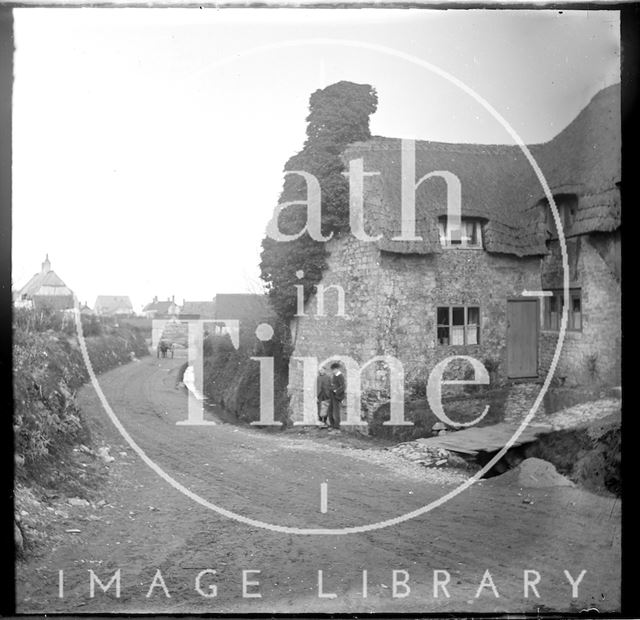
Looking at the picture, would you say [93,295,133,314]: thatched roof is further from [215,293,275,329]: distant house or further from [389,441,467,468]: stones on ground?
[389,441,467,468]: stones on ground

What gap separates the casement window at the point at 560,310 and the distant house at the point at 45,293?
110 inches

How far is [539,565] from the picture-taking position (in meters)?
3.30

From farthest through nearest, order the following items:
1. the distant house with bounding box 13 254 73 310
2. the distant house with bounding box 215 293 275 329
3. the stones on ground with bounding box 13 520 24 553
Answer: the distant house with bounding box 215 293 275 329 → the distant house with bounding box 13 254 73 310 → the stones on ground with bounding box 13 520 24 553

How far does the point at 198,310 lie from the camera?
11.1ft

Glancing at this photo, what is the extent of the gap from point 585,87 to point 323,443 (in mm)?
2649

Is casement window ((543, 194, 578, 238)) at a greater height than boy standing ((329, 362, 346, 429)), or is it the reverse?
casement window ((543, 194, 578, 238))

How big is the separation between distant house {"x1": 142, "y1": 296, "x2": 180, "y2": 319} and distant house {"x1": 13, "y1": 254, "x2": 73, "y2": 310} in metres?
0.43

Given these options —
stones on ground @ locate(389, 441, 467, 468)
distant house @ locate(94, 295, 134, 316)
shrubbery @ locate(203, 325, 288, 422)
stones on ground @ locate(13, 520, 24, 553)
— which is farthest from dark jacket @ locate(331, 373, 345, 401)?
stones on ground @ locate(13, 520, 24, 553)

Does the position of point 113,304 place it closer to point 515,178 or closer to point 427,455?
point 427,455

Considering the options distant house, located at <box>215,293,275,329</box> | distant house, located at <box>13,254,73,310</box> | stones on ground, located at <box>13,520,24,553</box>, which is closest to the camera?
stones on ground, located at <box>13,520,24,553</box>

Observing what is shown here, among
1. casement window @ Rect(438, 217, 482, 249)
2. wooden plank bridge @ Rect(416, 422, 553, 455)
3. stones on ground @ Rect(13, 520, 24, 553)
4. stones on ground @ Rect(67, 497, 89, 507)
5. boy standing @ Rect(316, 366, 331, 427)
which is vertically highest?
casement window @ Rect(438, 217, 482, 249)

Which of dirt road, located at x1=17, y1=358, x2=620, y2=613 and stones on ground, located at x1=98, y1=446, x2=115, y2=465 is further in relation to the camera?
stones on ground, located at x1=98, y1=446, x2=115, y2=465

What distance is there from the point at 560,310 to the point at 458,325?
2.00 ft

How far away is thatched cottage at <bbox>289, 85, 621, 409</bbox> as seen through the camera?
11.2 ft
